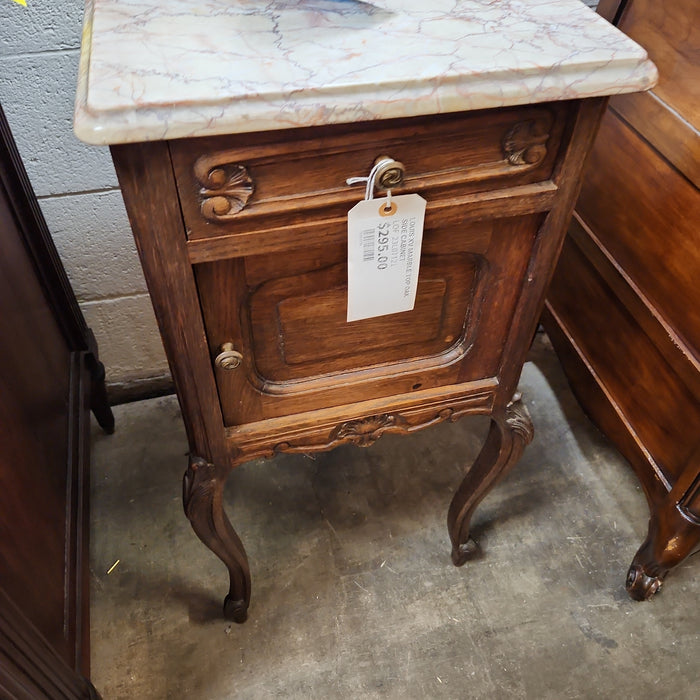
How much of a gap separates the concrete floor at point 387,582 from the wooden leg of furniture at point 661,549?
51mm

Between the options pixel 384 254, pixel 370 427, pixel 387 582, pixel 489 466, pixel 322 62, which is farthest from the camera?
pixel 387 582

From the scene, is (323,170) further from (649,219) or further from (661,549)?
(661,549)

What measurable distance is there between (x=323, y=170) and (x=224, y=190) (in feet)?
0.28

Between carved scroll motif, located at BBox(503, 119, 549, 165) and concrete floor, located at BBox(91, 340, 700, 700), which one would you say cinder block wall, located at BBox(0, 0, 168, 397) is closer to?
concrete floor, located at BBox(91, 340, 700, 700)

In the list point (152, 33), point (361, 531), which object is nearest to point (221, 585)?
→ point (361, 531)

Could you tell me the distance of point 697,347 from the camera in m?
0.85

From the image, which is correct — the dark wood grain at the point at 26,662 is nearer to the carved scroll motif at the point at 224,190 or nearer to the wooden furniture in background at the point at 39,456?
the wooden furniture in background at the point at 39,456

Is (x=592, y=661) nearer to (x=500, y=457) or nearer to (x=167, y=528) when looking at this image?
(x=500, y=457)

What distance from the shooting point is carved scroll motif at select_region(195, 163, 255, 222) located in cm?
52

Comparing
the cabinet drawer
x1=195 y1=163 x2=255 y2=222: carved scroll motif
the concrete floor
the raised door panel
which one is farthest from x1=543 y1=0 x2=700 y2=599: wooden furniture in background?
x1=195 y1=163 x2=255 y2=222: carved scroll motif

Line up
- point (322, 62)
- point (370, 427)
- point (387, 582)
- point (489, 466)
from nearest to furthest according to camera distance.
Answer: point (322, 62)
point (370, 427)
point (489, 466)
point (387, 582)

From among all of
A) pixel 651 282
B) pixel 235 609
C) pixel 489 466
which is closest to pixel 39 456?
pixel 235 609

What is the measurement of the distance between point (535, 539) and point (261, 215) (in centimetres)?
88

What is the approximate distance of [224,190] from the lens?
536mm
